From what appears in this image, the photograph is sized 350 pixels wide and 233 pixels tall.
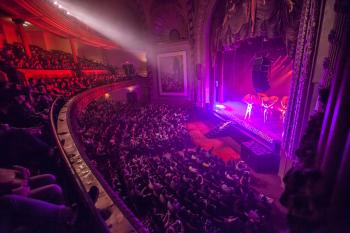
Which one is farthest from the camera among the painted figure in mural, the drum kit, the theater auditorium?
the drum kit

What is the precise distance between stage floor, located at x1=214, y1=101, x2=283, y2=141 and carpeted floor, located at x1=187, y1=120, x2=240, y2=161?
105 centimetres

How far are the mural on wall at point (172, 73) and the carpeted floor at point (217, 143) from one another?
4324 millimetres

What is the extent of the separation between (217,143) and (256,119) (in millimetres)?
1997

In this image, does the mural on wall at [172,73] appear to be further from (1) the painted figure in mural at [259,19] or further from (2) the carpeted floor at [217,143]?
(1) the painted figure in mural at [259,19]

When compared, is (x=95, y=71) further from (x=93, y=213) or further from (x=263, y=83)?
A: (x=93, y=213)

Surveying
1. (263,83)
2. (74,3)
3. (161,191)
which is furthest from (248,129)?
(74,3)

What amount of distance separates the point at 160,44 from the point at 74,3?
6810mm

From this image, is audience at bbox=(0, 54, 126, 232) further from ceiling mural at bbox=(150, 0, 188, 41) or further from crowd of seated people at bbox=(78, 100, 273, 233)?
ceiling mural at bbox=(150, 0, 188, 41)

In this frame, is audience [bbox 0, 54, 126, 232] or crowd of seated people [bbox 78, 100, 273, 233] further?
crowd of seated people [bbox 78, 100, 273, 233]

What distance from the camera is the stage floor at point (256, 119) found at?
6.07m

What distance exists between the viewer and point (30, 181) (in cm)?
228

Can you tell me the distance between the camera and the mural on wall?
12789 millimetres

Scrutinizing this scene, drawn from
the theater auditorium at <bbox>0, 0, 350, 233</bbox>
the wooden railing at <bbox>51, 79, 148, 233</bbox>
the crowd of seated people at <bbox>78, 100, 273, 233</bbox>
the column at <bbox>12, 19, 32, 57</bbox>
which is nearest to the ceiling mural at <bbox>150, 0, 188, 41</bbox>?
the theater auditorium at <bbox>0, 0, 350, 233</bbox>

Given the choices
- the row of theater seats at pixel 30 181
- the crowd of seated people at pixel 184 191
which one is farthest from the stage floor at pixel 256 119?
the row of theater seats at pixel 30 181
